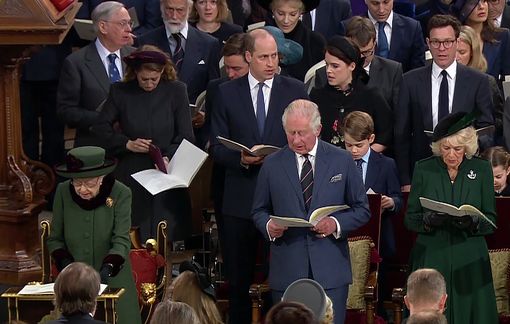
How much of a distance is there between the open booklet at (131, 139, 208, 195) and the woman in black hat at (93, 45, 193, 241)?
0.16m

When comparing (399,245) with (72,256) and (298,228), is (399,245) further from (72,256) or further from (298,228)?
(72,256)

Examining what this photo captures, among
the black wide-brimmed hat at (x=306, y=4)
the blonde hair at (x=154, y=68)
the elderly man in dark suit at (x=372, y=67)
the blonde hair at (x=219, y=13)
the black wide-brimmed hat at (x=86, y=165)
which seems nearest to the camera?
the black wide-brimmed hat at (x=86, y=165)

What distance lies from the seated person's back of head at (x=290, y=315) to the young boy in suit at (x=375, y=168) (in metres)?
3.32

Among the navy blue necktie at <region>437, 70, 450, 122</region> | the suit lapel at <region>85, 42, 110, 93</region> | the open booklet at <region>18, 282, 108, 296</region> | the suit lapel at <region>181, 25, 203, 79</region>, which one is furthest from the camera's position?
the suit lapel at <region>181, 25, 203, 79</region>

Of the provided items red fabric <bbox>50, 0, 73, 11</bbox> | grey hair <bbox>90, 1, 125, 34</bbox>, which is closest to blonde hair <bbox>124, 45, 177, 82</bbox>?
red fabric <bbox>50, 0, 73, 11</bbox>

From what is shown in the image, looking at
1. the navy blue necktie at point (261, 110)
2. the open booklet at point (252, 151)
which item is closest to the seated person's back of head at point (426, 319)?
the open booklet at point (252, 151)

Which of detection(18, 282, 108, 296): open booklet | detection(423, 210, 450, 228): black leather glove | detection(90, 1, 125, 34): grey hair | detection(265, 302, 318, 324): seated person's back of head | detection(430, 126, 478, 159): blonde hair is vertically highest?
detection(90, 1, 125, 34): grey hair

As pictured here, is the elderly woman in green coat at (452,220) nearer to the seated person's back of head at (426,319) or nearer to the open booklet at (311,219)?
the open booklet at (311,219)

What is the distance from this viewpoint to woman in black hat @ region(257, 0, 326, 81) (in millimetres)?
12062

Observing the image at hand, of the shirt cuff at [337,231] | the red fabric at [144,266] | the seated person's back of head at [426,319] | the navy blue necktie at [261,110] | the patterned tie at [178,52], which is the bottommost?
the seated person's back of head at [426,319]

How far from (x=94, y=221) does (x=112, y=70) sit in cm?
254

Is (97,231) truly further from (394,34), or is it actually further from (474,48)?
(394,34)

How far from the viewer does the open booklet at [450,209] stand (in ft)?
30.8

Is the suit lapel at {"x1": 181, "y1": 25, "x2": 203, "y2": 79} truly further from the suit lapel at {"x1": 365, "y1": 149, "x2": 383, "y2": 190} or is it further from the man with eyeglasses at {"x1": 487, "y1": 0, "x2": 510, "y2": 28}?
the man with eyeglasses at {"x1": 487, "y1": 0, "x2": 510, "y2": 28}
